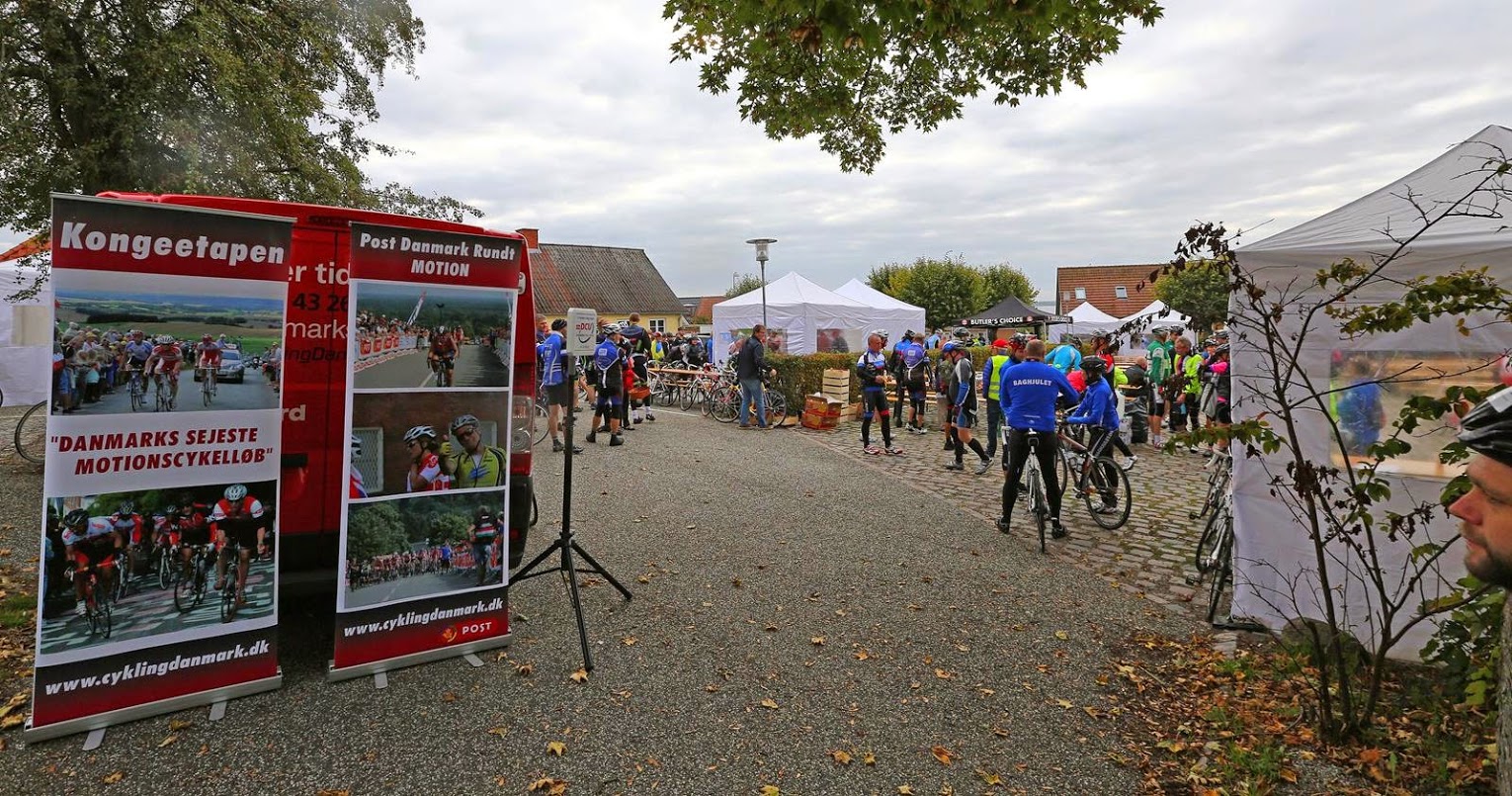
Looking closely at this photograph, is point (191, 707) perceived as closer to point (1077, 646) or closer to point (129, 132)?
point (1077, 646)

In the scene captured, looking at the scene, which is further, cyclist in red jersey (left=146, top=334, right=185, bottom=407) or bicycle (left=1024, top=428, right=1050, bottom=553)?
bicycle (left=1024, top=428, right=1050, bottom=553)

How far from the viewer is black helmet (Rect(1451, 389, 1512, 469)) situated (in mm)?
1246

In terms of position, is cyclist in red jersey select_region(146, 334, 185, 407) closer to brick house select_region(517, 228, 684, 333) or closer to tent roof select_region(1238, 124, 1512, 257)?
tent roof select_region(1238, 124, 1512, 257)

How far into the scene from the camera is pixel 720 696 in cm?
377

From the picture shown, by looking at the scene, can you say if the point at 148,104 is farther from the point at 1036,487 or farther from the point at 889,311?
the point at 889,311

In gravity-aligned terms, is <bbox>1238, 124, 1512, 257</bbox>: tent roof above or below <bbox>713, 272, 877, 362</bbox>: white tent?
below

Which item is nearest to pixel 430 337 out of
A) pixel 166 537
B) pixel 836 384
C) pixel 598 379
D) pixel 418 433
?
pixel 418 433

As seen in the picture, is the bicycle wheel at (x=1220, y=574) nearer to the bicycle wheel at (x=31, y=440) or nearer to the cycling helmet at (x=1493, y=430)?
the cycling helmet at (x=1493, y=430)

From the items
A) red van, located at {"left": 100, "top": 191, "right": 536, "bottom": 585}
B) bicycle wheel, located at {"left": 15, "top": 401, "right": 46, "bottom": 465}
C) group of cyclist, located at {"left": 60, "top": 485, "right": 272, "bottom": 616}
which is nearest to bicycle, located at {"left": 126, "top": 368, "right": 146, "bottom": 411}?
group of cyclist, located at {"left": 60, "top": 485, "right": 272, "bottom": 616}

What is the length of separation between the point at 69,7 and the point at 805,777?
10638 mm

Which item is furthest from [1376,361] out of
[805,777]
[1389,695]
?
[805,777]

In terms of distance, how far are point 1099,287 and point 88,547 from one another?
2679 inches

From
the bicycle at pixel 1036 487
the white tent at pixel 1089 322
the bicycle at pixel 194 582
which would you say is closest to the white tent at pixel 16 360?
the bicycle at pixel 194 582

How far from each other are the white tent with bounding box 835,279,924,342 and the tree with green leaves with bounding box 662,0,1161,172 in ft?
41.1
